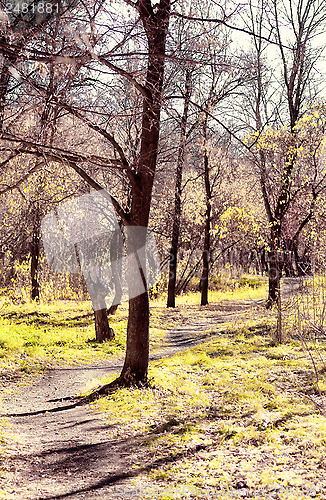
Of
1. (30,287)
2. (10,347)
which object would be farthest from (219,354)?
(30,287)

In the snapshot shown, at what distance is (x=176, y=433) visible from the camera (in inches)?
198

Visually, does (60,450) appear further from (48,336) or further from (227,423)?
(48,336)

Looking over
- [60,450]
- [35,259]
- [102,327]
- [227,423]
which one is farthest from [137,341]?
[35,259]

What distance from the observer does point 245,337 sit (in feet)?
34.8

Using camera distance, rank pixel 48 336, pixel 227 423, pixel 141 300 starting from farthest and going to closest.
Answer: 1. pixel 48 336
2. pixel 141 300
3. pixel 227 423

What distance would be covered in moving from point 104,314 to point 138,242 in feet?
14.8

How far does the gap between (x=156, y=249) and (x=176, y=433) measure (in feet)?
51.3

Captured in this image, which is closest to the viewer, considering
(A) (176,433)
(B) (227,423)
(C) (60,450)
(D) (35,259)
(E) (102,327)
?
(C) (60,450)

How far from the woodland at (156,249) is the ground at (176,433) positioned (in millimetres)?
29

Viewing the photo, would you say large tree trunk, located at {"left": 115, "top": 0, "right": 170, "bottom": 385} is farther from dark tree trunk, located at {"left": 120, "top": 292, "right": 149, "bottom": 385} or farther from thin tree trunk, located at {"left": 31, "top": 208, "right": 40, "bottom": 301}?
thin tree trunk, located at {"left": 31, "top": 208, "right": 40, "bottom": 301}

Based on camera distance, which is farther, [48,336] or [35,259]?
[35,259]

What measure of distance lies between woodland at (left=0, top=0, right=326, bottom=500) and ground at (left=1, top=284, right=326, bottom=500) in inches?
1.1

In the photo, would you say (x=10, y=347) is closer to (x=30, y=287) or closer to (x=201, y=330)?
(x=201, y=330)

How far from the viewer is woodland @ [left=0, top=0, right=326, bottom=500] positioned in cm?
418
